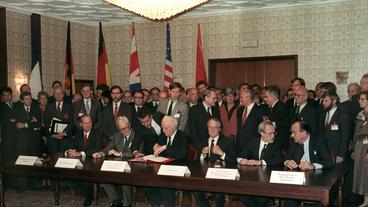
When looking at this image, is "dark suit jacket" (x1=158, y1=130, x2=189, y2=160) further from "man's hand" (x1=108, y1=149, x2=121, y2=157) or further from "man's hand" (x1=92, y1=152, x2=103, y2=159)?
"man's hand" (x1=92, y1=152, x2=103, y2=159)

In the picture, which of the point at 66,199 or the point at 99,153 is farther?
the point at 66,199

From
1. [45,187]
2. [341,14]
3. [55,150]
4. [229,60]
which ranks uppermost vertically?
[341,14]

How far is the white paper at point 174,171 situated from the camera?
4.40 m

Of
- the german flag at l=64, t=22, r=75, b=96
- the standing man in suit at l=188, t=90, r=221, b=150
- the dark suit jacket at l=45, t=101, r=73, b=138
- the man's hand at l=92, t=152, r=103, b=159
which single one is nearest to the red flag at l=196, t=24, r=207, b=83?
the german flag at l=64, t=22, r=75, b=96

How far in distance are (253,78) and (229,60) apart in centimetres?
65

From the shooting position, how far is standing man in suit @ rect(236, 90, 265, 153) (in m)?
5.96

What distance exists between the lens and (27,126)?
7422 millimetres

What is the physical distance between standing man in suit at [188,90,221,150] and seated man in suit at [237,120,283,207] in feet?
4.05

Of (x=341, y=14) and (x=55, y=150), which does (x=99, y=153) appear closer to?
(x=55, y=150)

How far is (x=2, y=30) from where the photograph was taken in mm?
9000

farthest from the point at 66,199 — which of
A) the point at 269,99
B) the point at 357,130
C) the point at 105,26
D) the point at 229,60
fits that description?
the point at 105,26

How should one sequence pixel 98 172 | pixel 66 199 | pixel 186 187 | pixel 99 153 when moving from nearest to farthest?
pixel 186 187
pixel 98 172
pixel 99 153
pixel 66 199

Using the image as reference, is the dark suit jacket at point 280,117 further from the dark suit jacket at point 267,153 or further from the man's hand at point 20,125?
the man's hand at point 20,125

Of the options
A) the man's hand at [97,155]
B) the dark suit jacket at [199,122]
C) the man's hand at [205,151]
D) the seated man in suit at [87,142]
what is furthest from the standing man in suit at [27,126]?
the man's hand at [205,151]
